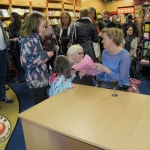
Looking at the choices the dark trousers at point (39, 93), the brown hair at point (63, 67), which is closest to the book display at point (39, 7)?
the dark trousers at point (39, 93)

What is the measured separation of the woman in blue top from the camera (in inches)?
68.8

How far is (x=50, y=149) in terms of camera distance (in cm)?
121

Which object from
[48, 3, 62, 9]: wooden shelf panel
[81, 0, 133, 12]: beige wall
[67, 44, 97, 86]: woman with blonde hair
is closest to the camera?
[67, 44, 97, 86]: woman with blonde hair

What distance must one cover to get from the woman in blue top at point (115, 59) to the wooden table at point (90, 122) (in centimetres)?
32

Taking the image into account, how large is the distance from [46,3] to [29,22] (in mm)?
4153

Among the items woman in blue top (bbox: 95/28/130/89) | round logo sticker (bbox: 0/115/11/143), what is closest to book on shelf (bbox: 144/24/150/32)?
woman in blue top (bbox: 95/28/130/89)

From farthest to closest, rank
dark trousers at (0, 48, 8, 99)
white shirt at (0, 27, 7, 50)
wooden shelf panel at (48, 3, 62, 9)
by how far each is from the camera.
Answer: wooden shelf panel at (48, 3, 62, 9) → dark trousers at (0, 48, 8, 99) → white shirt at (0, 27, 7, 50)

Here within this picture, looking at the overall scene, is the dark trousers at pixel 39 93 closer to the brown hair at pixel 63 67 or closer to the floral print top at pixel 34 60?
the floral print top at pixel 34 60

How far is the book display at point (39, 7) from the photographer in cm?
449

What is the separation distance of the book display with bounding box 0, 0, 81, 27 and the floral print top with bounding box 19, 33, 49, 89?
3.24 metres

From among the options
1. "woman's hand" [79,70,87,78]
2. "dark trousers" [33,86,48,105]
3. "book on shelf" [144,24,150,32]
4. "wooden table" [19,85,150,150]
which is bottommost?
"dark trousers" [33,86,48,105]

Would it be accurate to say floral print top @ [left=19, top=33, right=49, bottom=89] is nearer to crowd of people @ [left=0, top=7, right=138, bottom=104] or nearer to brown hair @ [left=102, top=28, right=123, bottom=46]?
crowd of people @ [left=0, top=7, right=138, bottom=104]

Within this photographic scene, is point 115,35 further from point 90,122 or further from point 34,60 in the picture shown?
point 90,122

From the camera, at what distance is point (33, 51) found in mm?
1646
